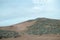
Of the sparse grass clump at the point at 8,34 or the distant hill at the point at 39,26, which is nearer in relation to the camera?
the sparse grass clump at the point at 8,34

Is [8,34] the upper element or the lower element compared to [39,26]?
lower

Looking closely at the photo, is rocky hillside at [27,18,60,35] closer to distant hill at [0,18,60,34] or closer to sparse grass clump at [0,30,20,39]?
distant hill at [0,18,60,34]

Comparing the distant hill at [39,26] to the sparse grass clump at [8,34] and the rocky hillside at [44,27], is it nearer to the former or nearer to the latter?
the rocky hillside at [44,27]

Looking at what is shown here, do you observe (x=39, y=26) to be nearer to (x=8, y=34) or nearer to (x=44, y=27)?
(x=44, y=27)

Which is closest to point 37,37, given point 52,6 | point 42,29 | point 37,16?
point 42,29

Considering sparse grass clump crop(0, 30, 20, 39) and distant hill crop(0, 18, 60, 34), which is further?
distant hill crop(0, 18, 60, 34)

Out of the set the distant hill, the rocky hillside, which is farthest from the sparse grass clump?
the rocky hillside

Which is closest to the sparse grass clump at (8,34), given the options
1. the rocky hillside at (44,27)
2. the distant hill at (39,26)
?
the distant hill at (39,26)

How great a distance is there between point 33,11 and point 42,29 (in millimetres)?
786

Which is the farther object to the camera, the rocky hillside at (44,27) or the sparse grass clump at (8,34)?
the rocky hillside at (44,27)

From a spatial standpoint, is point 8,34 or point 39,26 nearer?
point 8,34

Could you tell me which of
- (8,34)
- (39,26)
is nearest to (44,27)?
(39,26)

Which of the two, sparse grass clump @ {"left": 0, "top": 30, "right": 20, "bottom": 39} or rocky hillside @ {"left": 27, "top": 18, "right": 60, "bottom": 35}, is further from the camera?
rocky hillside @ {"left": 27, "top": 18, "right": 60, "bottom": 35}

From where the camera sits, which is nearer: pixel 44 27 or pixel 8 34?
pixel 8 34
